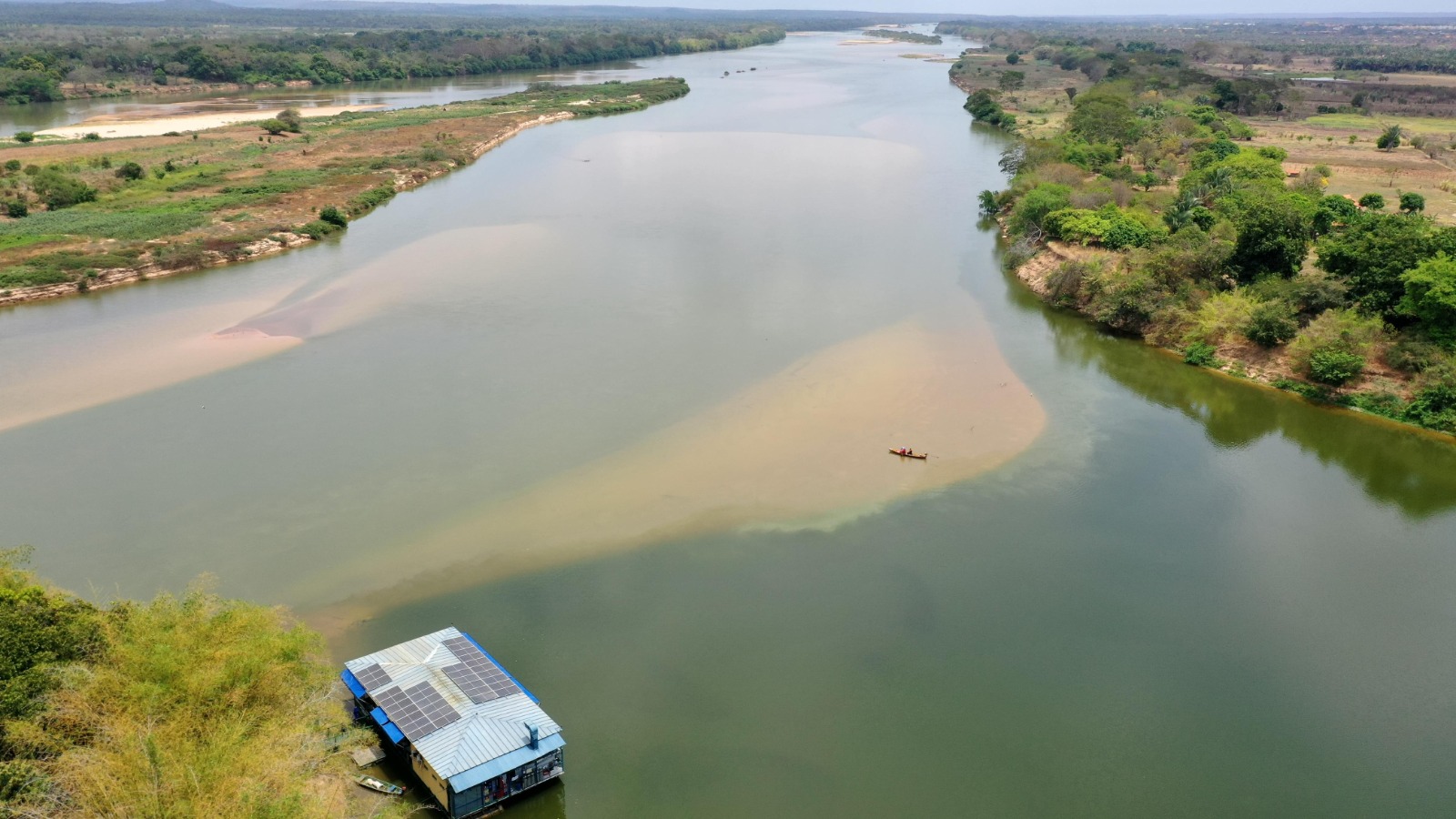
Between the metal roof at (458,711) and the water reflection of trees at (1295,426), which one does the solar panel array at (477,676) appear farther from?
the water reflection of trees at (1295,426)

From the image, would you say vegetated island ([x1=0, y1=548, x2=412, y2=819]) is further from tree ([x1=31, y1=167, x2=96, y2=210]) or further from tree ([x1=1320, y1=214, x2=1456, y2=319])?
tree ([x1=31, y1=167, x2=96, y2=210])

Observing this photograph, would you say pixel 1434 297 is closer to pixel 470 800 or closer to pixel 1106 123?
pixel 470 800

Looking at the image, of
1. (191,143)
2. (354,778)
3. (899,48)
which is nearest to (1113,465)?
(354,778)

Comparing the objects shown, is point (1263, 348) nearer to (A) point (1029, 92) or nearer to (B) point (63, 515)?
(B) point (63, 515)

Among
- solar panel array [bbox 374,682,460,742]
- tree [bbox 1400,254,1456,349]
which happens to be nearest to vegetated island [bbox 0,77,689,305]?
solar panel array [bbox 374,682,460,742]

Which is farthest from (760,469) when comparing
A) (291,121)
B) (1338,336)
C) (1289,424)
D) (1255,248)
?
(291,121)

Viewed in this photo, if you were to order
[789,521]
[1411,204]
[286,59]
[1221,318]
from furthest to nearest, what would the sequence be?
1. [286,59]
2. [1411,204]
3. [1221,318]
4. [789,521]

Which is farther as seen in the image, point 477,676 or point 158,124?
point 158,124

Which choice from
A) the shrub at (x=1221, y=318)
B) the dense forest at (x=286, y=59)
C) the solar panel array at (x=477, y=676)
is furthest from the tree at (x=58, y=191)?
the dense forest at (x=286, y=59)
